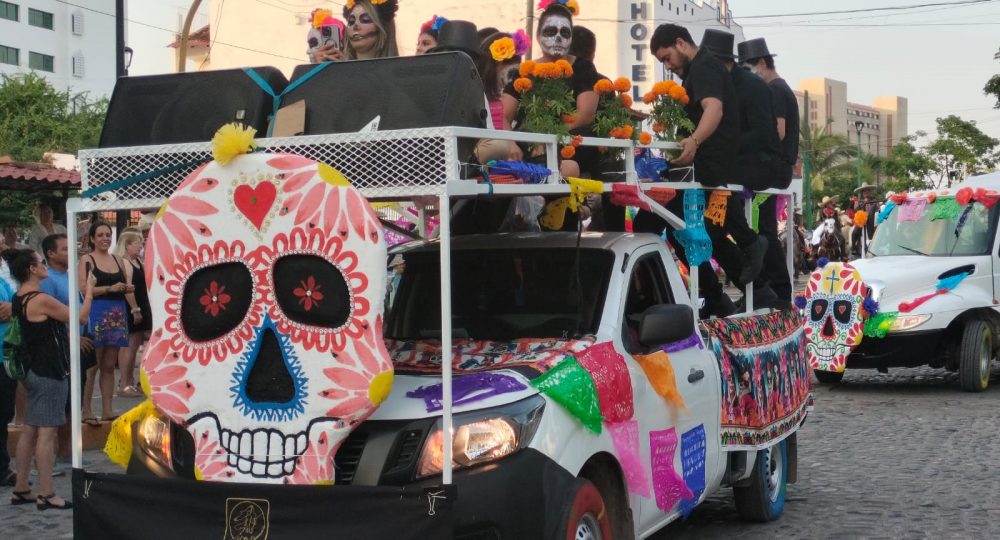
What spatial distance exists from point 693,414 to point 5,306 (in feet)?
18.4

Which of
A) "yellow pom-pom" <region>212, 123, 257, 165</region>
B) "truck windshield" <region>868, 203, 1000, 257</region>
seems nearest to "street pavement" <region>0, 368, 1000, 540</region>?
"truck windshield" <region>868, 203, 1000, 257</region>

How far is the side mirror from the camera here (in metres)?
5.95

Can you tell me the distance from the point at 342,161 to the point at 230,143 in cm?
42

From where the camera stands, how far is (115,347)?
1206cm

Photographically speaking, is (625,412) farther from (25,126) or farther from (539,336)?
(25,126)

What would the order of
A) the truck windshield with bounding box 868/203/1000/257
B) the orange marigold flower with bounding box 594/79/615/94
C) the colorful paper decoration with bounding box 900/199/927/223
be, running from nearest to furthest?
1. the orange marigold flower with bounding box 594/79/615/94
2. the truck windshield with bounding box 868/203/1000/257
3. the colorful paper decoration with bounding box 900/199/927/223

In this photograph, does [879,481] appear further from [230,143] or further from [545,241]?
[230,143]

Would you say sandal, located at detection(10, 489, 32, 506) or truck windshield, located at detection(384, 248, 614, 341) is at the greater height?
truck windshield, located at detection(384, 248, 614, 341)

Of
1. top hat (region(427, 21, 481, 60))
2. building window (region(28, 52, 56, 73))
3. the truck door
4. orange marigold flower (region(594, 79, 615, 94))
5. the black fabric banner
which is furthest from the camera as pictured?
building window (region(28, 52, 56, 73))

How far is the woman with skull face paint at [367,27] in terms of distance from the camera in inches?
283

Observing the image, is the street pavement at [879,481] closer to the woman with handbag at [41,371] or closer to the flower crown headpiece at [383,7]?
the woman with handbag at [41,371]

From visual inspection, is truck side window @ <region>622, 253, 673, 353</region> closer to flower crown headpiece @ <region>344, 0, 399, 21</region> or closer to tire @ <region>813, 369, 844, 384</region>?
flower crown headpiece @ <region>344, 0, 399, 21</region>

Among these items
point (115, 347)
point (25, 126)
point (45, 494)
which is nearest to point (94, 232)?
point (115, 347)

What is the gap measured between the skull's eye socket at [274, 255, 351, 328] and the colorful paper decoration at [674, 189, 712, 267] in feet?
10.0
